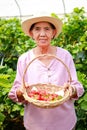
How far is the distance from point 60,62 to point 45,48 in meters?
0.16

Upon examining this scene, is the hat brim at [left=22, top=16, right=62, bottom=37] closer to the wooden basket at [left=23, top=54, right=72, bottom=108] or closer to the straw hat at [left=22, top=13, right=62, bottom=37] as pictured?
the straw hat at [left=22, top=13, right=62, bottom=37]

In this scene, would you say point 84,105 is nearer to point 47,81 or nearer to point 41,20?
point 47,81

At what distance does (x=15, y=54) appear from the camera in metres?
5.43

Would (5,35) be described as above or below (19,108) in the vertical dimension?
above

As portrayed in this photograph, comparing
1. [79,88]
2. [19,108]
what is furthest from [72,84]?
[19,108]

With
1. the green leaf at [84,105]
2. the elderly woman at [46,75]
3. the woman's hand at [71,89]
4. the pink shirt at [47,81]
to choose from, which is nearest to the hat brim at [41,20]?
the elderly woman at [46,75]

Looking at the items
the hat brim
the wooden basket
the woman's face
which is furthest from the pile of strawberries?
the hat brim

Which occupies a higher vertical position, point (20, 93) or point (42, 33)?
point (42, 33)

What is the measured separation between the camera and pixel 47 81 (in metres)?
3.07

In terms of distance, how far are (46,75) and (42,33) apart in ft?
1.03

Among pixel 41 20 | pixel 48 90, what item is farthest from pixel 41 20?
pixel 48 90

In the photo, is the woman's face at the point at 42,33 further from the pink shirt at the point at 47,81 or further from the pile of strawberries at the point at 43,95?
the pile of strawberries at the point at 43,95

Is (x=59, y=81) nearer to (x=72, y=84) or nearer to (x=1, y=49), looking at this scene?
(x=72, y=84)

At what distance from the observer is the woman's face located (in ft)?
9.89
